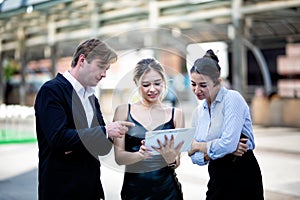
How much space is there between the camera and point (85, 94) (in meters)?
2.78

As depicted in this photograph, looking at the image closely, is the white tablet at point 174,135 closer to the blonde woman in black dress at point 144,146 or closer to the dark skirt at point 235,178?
the blonde woman in black dress at point 144,146

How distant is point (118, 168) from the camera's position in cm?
285

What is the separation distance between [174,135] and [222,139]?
382mm

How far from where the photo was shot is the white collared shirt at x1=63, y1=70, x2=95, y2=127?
2.74 m

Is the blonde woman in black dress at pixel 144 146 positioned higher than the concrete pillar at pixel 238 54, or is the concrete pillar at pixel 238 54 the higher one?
the concrete pillar at pixel 238 54

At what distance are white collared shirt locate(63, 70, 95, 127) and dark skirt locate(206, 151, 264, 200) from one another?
0.82 meters

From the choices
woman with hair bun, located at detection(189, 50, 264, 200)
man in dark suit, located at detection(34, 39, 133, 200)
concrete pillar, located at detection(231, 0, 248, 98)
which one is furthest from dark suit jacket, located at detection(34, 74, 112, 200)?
concrete pillar, located at detection(231, 0, 248, 98)

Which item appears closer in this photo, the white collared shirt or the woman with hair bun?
the white collared shirt

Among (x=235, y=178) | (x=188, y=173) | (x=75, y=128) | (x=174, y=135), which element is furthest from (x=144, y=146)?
(x=188, y=173)

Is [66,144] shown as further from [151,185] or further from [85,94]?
[151,185]

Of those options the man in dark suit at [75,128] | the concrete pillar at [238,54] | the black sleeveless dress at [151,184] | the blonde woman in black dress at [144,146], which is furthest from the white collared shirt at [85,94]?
the concrete pillar at [238,54]

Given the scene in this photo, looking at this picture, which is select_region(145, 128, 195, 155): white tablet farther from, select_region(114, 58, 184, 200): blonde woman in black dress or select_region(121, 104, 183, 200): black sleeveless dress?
select_region(121, 104, 183, 200): black sleeveless dress

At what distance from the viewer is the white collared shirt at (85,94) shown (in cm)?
274

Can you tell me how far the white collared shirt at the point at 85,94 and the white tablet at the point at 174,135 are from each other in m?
0.30
